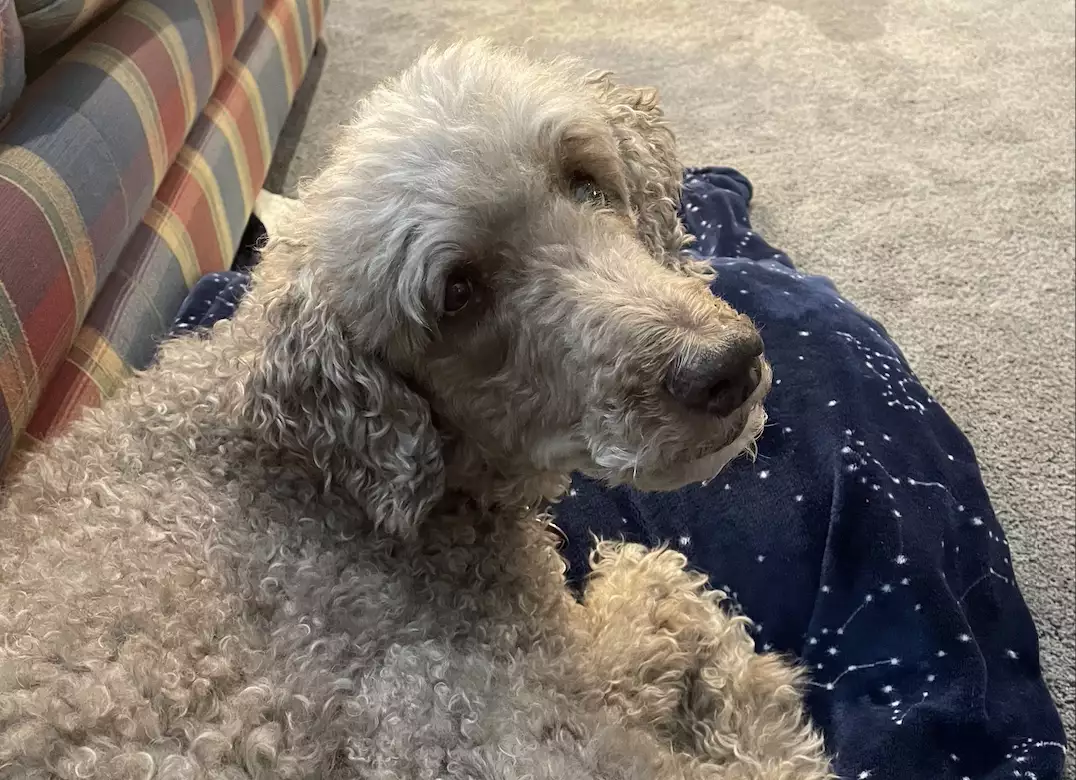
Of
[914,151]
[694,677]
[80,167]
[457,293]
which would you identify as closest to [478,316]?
[457,293]

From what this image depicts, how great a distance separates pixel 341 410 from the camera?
1388 millimetres

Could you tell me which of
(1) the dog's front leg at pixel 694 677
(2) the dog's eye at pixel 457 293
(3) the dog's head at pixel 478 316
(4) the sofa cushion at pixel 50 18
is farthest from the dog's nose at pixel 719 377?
(4) the sofa cushion at pixel 50 18

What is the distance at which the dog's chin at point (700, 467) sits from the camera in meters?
1.33

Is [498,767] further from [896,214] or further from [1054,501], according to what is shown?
[896,214]

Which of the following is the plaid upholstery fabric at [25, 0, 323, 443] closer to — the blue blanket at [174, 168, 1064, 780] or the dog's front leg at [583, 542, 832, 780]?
the blue blanket at [174, 168, 1064, 780]

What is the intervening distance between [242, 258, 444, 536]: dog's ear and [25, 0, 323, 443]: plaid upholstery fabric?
0.58 meters

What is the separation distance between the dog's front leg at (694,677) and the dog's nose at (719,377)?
0.56 metres

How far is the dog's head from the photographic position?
130 cm

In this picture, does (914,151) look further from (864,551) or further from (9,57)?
(9,57)

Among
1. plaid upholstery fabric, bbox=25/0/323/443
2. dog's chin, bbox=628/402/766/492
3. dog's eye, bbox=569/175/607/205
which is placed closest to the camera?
dog's chin, bbox=628/402/766/492

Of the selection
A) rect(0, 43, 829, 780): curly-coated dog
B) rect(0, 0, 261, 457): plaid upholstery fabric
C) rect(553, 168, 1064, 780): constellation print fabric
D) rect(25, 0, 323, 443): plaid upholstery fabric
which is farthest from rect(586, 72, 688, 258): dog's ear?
rect(25, 0, 323, 443): plaid upholstery fabric

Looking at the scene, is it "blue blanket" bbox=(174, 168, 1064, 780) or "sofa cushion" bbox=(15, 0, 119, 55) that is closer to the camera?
"blue blanket" bbox=(174, 168, 1064, 780)

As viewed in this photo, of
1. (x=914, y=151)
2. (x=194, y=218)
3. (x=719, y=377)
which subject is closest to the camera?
(x=719, y=377)

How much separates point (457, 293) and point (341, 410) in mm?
242
